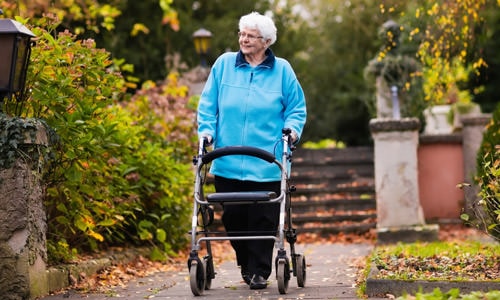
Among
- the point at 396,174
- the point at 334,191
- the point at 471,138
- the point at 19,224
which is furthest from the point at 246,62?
the point at 471,138

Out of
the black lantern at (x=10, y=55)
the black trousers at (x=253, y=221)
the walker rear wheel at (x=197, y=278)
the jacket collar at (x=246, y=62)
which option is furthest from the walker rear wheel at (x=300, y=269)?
the black lantern at (x=10, y=55)

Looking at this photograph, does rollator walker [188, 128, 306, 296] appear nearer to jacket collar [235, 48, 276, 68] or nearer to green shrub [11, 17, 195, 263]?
jacket collar [235, 48, 276, 68]

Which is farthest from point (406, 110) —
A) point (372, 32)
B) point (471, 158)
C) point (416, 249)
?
point (372, 32)

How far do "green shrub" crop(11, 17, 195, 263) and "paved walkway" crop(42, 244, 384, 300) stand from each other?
59cm

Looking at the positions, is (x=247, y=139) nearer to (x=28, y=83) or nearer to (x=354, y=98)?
(x=28, y=83)

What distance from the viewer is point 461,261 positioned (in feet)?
21.8

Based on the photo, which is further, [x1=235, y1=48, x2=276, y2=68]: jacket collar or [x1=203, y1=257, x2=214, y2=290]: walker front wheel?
[x1=235, y1=48, x2=276, y2=68]: jacket collar

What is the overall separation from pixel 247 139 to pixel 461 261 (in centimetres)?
181

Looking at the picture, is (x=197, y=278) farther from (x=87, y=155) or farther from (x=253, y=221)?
(x=87, y=155)

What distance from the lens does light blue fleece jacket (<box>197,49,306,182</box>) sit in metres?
6.16

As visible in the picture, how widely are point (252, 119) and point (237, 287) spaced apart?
3.79 feet

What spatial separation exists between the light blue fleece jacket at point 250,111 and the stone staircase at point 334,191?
6150mm

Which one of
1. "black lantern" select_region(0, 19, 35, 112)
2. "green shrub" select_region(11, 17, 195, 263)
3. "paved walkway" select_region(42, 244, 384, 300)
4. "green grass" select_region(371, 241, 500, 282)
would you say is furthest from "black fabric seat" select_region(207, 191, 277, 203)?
"black lantern" select_region(0, 19, 35, 112)

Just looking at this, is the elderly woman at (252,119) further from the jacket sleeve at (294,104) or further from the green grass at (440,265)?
the green grass at (440,265)
